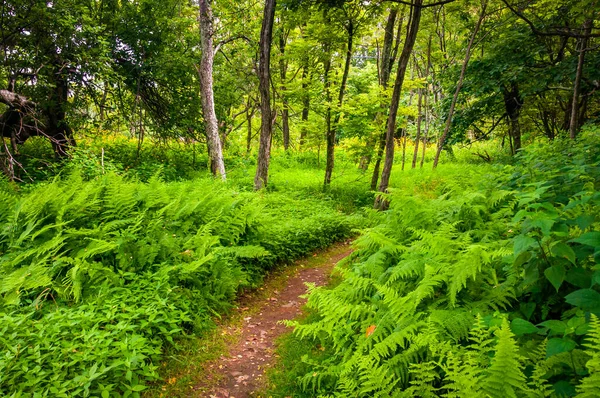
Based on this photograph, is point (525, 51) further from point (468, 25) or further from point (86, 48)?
point (86, 48)

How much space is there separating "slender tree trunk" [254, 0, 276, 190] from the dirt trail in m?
3.94

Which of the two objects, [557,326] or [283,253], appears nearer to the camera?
[557,326]

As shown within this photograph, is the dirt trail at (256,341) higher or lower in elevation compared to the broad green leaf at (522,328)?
lower

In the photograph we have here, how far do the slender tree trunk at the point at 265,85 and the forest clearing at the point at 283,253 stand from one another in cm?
6

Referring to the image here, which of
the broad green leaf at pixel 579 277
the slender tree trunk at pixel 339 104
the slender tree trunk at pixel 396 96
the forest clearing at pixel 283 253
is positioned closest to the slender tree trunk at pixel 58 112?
the forest clearing at pixel 283 253

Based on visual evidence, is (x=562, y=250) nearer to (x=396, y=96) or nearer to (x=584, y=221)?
(x=584, y=221)

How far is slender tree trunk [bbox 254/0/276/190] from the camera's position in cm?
909

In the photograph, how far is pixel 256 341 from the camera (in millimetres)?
4727

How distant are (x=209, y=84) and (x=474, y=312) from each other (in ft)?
34.6

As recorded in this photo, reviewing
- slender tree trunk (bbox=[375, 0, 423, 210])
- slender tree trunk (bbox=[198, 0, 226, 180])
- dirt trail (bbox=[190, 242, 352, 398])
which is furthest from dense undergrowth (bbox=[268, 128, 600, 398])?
slender tree trunk (bbox=[198, 0, 226, 180])

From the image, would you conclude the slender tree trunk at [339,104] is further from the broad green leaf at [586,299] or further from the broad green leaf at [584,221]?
the broad green leaf at [586,299]

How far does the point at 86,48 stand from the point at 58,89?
192cm

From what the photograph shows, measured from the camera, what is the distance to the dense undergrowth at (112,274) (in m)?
3.21

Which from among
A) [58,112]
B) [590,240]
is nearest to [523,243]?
[590,240]
